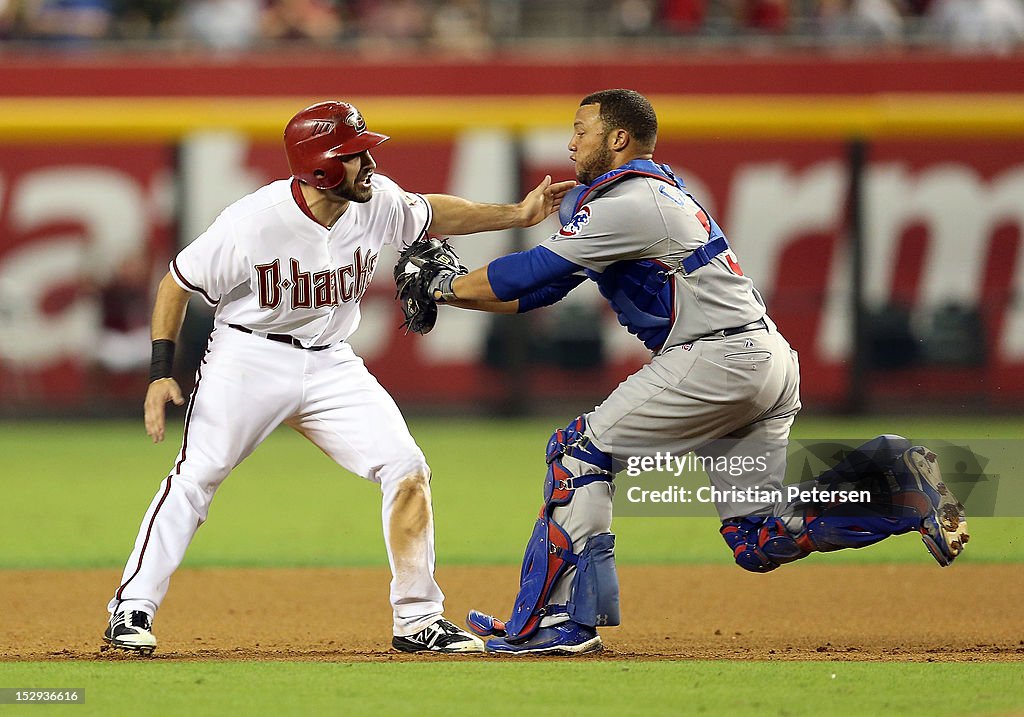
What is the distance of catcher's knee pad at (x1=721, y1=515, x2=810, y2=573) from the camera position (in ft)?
16.2

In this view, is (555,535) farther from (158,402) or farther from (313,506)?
(313,506)

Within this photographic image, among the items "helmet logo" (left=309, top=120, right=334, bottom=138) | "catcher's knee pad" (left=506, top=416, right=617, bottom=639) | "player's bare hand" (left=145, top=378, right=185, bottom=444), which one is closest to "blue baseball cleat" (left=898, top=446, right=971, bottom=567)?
"catcher's knee pad" (left=506, top=416, right=617, bottom=639)

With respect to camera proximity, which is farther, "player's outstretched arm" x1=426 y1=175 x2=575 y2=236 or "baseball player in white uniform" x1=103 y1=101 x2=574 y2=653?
"player's outstretched arm" x1=426 y1=175 x2=575 y2=236

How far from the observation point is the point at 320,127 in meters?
4.97

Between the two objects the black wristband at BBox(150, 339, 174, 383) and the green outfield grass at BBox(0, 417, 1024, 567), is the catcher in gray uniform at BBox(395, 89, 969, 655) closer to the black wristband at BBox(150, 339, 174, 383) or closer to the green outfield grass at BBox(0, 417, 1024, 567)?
the black wristband at BBox(150, 339, 174, 383)

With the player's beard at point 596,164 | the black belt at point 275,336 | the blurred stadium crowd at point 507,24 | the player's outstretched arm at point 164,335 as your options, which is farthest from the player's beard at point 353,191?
the blurred stadium crowd at point 507,24

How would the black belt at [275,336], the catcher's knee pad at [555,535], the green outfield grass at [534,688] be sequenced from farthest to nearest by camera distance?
the black belt at [275,336] < the catcher's knee pad at [555,535] < the green outfield grass at [534,688]

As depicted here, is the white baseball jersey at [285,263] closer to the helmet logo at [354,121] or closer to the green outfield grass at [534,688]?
the helmet logo at [354,121]

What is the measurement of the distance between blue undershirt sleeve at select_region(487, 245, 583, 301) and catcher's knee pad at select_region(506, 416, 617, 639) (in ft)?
1.72

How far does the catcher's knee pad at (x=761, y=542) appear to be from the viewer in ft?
16.2

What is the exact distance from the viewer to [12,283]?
552 inches

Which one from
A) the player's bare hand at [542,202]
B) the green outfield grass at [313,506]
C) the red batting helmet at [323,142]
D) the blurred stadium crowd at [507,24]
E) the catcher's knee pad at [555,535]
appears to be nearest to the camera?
the catcher's knee pad at [555,535]

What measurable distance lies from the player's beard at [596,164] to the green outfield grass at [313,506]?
9.91ft

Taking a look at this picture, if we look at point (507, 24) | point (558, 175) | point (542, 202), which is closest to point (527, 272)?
point (542, 202)
